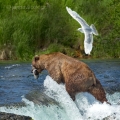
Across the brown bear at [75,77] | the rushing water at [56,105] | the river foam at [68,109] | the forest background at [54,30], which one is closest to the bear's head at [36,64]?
the rushing water at [56,105]

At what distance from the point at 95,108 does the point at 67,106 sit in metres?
0.75

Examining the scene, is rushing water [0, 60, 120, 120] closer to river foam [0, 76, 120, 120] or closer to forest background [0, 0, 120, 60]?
river foam [0, 76, 120, 120]

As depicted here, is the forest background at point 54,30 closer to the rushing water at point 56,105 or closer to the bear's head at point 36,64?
the bear's head at point 36,64

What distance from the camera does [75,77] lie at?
10.5 m

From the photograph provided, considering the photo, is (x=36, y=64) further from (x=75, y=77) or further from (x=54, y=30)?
(x=54, y=30)

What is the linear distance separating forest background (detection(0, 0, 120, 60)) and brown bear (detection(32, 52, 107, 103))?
1840cm

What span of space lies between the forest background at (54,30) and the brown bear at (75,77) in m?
18.4

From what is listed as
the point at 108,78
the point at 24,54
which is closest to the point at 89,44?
the point at 108,78

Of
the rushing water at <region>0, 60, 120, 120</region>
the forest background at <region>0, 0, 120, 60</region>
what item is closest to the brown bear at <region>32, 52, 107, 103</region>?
the rushing water at <region>0, 60, 120, 120</region>

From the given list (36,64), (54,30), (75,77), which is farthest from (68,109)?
(54,30)

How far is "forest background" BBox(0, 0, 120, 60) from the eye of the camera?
31.0 meters

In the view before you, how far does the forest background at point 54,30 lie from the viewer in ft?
102

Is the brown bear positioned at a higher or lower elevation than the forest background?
higher

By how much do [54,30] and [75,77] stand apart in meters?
26.5
